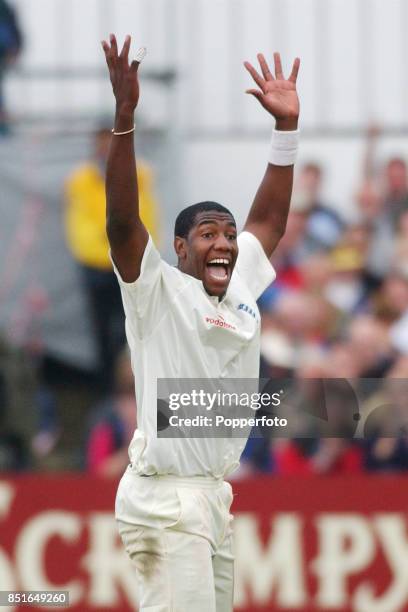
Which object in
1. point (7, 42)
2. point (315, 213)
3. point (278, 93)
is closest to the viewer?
point (278, 93)

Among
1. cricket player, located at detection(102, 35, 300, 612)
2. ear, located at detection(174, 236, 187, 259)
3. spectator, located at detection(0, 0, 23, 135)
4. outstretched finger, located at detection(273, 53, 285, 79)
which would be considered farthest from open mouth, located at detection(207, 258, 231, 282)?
spectator, located at detection(0, 0, 23, 135)

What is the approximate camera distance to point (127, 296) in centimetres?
605

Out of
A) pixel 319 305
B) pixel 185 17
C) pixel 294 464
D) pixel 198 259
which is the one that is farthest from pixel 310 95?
pixel 198 259

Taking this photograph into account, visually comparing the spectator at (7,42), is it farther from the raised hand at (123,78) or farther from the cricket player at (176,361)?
the raised hand at (123,78)

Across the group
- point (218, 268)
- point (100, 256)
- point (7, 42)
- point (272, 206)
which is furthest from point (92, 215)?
point (218, 268)

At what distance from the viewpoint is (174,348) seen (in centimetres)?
608

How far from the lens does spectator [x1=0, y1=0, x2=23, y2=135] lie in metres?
10.8

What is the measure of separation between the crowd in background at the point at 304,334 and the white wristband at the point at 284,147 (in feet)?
7.49

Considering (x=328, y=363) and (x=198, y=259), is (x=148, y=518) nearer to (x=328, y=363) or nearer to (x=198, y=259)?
(x=198, y=259)

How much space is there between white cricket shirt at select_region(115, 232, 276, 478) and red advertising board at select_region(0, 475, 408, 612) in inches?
120

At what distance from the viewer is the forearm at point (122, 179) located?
5.88 metres

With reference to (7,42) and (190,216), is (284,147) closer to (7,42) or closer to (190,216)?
(190,216)

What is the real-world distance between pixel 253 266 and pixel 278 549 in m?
3.00

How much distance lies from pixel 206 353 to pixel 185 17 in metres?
5.15
